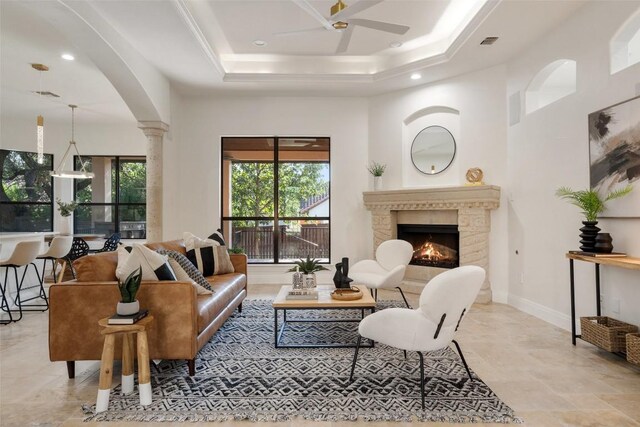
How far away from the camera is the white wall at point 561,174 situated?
3088 millimetres

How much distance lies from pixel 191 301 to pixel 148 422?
74 centimetres

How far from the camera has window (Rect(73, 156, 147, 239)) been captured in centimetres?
809

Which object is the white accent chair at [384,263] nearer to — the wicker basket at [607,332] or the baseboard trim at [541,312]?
the baseboard trim at [541,312]

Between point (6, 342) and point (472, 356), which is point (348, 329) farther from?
point (6, 342)

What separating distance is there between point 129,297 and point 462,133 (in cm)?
474

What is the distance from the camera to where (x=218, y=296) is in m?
3.16

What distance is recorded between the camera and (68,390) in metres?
2.47

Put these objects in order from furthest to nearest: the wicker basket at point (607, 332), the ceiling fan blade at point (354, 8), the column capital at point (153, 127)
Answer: the column capital at point (153, 127), the ceiling fan blade at point (354, 8), the wicker basket at point (607, 332)

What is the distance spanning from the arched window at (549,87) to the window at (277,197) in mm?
3138

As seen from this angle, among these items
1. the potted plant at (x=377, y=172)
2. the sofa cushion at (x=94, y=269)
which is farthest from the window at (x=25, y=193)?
the potted plant at (x=377, y=172)

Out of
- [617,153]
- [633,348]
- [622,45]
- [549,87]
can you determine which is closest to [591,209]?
[617,153]

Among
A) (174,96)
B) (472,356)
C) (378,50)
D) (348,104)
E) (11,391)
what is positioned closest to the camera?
(11,391)

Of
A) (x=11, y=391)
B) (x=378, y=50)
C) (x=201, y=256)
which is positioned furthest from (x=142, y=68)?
(x=11, y=391)

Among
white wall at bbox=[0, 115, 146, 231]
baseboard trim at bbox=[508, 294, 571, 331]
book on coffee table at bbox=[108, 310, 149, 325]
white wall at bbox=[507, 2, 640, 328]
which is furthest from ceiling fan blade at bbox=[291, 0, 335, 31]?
white wall at bbox=[0, 115, 146, 231]
